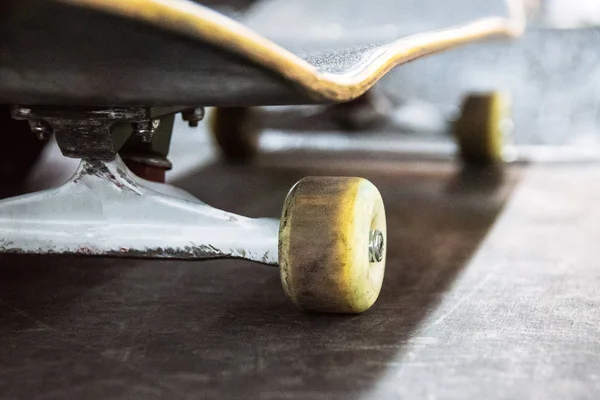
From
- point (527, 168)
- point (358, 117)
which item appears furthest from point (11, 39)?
point (358, 117)

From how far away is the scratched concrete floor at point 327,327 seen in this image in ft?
2.52

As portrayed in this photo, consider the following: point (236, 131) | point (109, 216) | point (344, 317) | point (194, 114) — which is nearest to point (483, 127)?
point (236, 131)

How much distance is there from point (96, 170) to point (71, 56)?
0.28 meters

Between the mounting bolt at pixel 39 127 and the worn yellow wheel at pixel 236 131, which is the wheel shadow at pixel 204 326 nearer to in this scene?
the mounting bolt at pixel 39 127

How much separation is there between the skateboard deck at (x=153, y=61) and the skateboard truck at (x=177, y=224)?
0.44ft

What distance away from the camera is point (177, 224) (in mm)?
943

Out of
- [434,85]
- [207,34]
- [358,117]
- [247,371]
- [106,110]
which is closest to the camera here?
[207,34]

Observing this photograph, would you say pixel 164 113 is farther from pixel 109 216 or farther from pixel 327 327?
pixel 327 327

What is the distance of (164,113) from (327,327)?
37 cm

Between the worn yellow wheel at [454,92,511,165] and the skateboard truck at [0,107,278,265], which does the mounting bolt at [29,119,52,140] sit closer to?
the skateboard truck at [0,107,278,265]

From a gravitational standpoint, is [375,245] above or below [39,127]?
below

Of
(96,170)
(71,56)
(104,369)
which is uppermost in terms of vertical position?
(71,56)

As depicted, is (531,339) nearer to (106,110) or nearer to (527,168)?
(106,110)

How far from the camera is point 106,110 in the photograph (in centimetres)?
91
